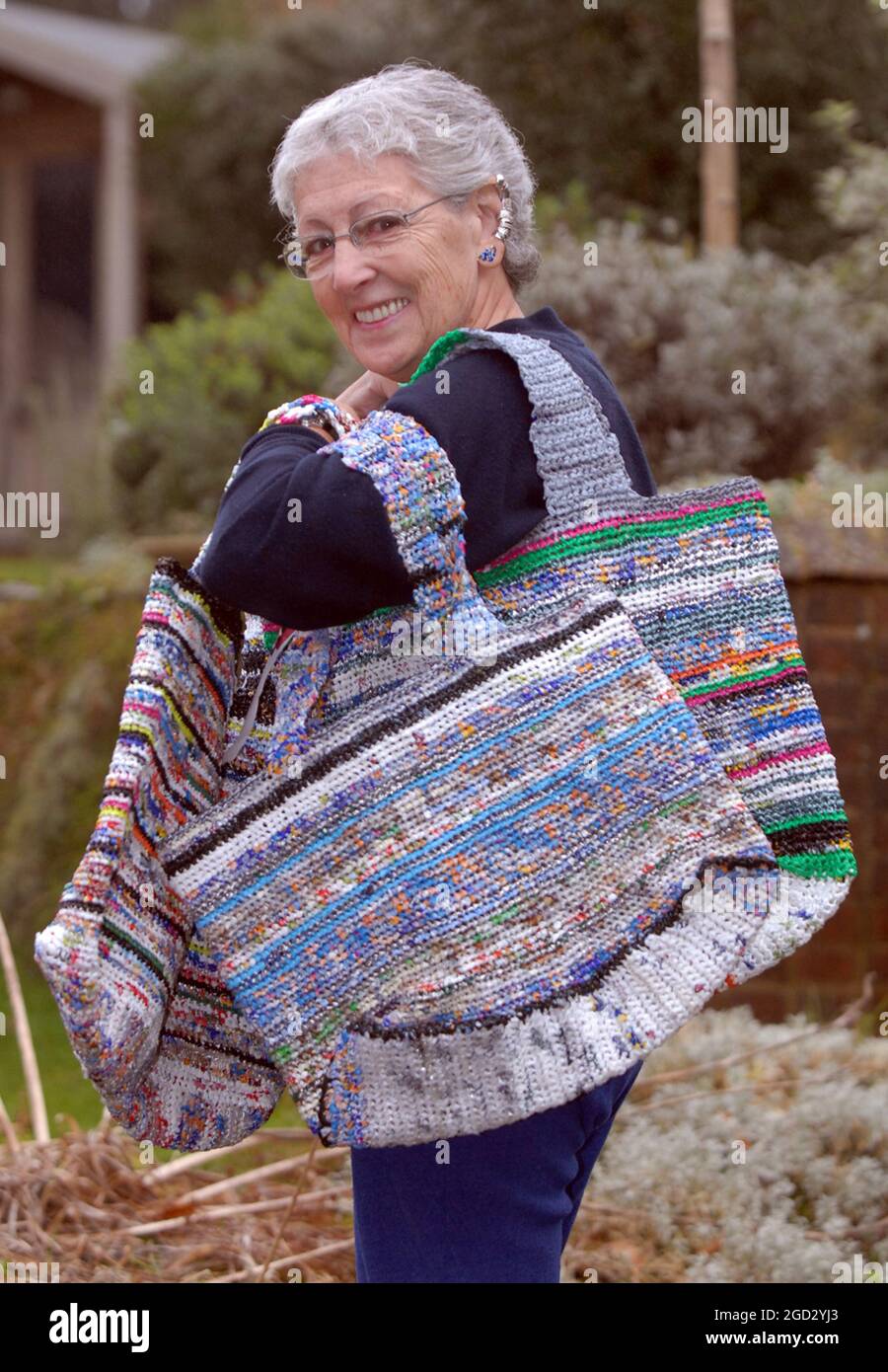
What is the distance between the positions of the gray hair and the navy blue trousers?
1.13 m

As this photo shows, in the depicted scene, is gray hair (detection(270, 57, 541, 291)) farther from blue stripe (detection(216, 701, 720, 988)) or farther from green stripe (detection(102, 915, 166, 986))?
green stripe (detection(102, 915, 166, 986))

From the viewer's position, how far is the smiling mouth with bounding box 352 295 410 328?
211 centimetres

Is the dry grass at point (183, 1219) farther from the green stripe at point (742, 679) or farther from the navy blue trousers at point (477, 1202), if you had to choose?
the green stripe at point (742, 679)

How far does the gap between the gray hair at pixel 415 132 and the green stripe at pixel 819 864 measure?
0.87 metres

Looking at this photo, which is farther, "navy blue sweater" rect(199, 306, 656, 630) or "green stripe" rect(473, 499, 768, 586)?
"green stripe" rect(473, 499, 768, 586)

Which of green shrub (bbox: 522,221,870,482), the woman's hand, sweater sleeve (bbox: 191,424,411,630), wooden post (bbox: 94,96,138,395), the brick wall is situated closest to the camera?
sweater sleeve (bbox: 191,424,411,630)

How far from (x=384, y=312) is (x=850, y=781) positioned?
3005 millimetres

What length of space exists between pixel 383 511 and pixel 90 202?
15.6 metres

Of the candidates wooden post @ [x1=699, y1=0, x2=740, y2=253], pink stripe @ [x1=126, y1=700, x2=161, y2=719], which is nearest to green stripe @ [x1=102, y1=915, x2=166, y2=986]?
pink stripe @ [x1=126, y1=700, x2=161, y2=719]

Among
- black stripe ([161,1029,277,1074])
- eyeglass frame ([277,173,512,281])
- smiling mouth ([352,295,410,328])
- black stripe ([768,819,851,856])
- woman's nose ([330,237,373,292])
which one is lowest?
black stripe ([161,1029,277,1074])

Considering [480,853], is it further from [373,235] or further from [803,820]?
[373,235]

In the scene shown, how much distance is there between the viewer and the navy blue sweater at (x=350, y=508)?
182cm

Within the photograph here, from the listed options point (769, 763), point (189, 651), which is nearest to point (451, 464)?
point (189, 651)

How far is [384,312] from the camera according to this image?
2119mm
